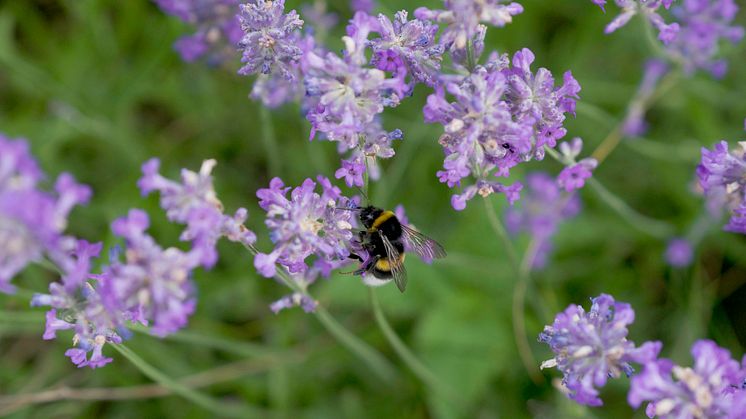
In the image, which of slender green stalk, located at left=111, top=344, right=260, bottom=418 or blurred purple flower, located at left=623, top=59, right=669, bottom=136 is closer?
slender green stalk, located at left=111, top=344, right=260, bottom=418

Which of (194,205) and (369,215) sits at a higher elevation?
(369,215)

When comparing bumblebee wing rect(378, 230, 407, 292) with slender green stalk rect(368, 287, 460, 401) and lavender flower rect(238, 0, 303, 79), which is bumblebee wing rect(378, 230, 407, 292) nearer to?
slender green stalk rect(368, 287, 460, 401)

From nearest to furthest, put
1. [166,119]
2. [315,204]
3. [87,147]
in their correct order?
1. [315,204]
2. [87,147]
3. [166,119]

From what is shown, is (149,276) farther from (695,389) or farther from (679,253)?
(679,253)

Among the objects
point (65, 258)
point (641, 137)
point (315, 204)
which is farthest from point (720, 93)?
point (65, 258)

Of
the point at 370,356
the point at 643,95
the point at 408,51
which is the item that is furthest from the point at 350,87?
the point at 643,95

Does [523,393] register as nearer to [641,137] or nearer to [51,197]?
[641,137]

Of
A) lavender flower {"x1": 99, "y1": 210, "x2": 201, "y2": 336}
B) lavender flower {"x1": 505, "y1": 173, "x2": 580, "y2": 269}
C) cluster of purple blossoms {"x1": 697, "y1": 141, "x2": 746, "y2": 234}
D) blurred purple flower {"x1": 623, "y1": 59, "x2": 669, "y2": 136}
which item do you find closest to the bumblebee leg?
lavender flower {"x1": 99, "y1": 210, "x2": 201, "y2": 336}
